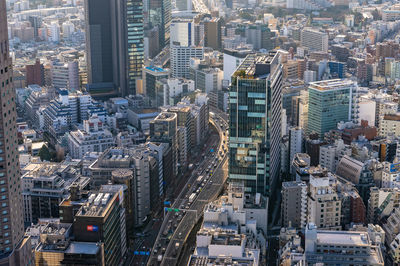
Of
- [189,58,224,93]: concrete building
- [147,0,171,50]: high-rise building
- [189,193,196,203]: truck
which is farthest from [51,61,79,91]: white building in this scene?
[189,193,196,203]: truck

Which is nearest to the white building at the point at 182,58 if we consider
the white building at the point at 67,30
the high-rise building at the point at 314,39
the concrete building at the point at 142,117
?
the concrete building at the point at 142,117

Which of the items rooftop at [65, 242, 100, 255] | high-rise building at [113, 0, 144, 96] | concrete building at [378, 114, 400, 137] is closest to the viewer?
rooftop at [65, 242, 100, 255]

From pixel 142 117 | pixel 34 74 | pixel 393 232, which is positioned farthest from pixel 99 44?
pixel 393 232

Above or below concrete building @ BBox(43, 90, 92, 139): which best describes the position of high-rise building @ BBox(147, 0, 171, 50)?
above

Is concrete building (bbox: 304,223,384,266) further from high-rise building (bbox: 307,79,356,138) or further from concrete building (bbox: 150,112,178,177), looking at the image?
high-rise building (bbox: 307,79,356,138)

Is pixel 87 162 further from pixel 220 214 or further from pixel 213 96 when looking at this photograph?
pixel 213 96

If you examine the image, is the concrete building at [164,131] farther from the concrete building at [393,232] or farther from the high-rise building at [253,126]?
the concrete building at [393,232]

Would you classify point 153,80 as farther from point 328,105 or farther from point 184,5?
point 184,5
